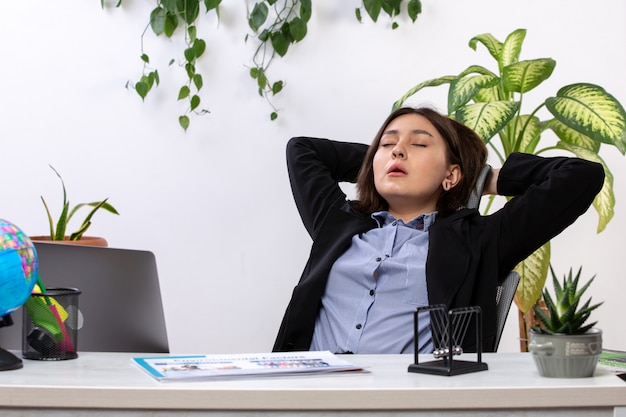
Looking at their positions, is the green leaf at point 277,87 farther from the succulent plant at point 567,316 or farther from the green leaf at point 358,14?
the succulent plant at point 567,316

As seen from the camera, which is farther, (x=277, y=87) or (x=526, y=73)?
(x=277, y=87)

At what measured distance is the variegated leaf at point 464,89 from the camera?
7.90 feet

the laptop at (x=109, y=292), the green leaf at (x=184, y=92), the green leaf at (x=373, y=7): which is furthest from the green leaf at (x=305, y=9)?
the laptop at (x=109, y=292)

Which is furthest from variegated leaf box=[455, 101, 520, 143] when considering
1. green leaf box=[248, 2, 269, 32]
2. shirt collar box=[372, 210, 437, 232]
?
green leaf box=[248, 2, 269, 32]

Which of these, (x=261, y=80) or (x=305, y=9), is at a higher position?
(x=305, y=9)

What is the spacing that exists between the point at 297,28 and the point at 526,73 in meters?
0.95

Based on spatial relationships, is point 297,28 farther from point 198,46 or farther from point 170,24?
point 170,24

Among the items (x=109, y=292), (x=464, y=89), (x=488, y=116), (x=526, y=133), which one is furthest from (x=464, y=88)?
(x=109, y=292)

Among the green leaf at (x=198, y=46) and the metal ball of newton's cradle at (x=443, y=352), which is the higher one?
the green leaf at (x=198, y=46)

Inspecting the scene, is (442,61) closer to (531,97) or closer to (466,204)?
(531,97)

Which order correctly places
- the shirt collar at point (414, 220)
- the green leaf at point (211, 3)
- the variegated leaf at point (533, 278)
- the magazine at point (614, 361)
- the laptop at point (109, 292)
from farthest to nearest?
the green leaf at point (211, 3) < the variegated leaf at point (533, 278) < the shirt collar at point (414, 220) < the laptop at point (109, 292) < the magazine at point (614, 361)

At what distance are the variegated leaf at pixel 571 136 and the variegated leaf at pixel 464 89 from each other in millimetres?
272

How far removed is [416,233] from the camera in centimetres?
199

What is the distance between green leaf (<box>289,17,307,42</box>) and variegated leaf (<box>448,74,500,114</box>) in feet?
2.52
